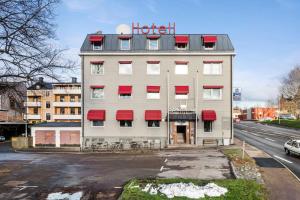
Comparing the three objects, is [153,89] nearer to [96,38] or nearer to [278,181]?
[96,38]

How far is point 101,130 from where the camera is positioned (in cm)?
→ 4412

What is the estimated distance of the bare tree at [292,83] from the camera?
8675 centimetres

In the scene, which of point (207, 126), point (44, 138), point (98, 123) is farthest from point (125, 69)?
point (44, 138)

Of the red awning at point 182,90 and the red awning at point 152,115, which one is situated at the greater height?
the red awning at point 182,90

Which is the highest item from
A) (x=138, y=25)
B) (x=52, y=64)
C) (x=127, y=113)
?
(x=138, y=25)

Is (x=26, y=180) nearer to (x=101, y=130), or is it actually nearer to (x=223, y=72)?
(x=101, y=130)

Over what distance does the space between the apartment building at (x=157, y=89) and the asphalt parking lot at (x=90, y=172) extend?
1022cm

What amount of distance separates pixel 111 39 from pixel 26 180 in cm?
2633

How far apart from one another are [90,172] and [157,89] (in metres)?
20.0

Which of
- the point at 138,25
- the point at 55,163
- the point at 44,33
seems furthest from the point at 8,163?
the point at 138,25

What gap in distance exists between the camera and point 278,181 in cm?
2141

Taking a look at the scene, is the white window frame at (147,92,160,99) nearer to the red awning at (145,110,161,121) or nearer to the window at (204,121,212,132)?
the red awning at (145,110,161,121)

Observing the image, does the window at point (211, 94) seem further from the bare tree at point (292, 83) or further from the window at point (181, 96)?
the bare tree at point (292, 83)

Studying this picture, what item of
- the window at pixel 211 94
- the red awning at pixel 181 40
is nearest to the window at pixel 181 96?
the window at pixel 211 94
